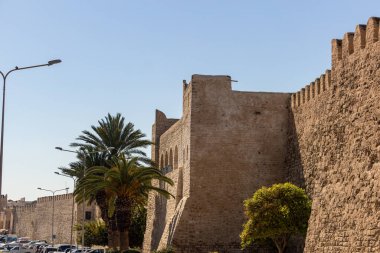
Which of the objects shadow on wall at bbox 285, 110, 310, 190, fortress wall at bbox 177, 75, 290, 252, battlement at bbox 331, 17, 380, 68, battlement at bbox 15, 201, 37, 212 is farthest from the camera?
battlement at bbox 15, 201, 37, 212

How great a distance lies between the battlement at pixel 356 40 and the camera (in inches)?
771

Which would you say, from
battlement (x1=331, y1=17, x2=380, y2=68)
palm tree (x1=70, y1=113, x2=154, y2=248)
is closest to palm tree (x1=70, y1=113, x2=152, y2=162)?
palm tree (x1=70, y1=113, x2=154, y2=248)

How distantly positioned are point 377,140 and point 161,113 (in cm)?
2197

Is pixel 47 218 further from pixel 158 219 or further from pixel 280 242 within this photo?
pixel 280 242

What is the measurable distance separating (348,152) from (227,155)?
8.51 meters

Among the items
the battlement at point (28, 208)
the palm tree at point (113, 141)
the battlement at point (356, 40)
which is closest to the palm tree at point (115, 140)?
the palm tree at point (113, 141)

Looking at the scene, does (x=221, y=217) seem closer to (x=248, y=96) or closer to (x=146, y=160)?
(x=248, y=96)

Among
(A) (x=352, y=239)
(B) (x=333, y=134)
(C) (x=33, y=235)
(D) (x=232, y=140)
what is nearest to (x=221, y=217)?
(D) (x=232, y=140)

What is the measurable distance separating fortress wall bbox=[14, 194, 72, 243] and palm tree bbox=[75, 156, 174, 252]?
3205 cm

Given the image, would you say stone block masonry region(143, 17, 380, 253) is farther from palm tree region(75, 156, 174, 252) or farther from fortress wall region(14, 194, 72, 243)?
fortress wall region(14, 194, 72, 243)

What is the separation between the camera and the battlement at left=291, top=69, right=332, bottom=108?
2375 cm

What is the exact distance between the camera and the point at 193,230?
92.0 ft

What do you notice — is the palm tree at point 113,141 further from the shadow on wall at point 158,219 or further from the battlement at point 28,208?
the battlement at point 28,208

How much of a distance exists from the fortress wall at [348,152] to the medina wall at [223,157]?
148 inches
